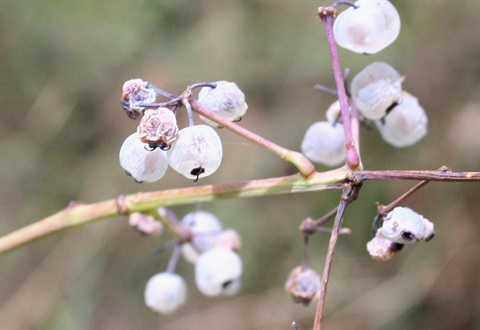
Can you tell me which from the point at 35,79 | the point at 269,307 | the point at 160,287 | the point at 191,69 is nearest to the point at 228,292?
the point at 160,287

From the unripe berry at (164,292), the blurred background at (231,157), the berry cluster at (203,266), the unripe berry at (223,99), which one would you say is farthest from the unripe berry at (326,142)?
the blurred background at (231,157)

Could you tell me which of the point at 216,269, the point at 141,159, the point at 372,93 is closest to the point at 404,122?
the point at 372,93

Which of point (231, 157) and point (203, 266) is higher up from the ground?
point (231, 157)

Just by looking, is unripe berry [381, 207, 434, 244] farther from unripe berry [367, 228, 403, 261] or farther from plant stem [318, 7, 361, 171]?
plant stem [318, 7, 361, 171]

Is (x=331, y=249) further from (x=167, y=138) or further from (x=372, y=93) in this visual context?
(x=372, y=93)

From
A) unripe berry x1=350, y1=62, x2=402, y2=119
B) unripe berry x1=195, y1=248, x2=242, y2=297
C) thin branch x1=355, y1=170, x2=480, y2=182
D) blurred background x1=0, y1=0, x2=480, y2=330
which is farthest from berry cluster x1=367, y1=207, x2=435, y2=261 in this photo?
blurred background x1=0, y1=0, x2=480, y2=330

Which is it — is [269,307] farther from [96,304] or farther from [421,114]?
[421,114]
